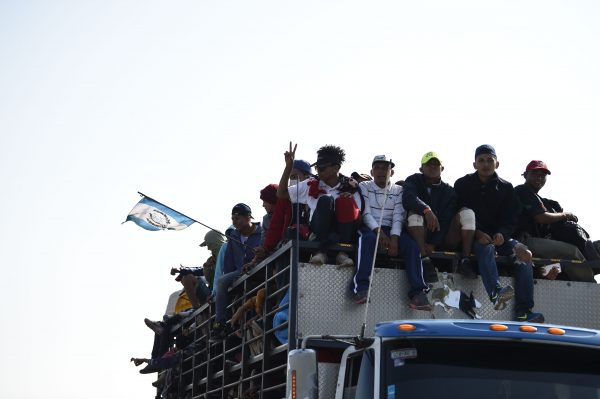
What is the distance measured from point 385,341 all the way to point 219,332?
169 inches

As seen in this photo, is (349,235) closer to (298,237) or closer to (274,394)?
(298,237)

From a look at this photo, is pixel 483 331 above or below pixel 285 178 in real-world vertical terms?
below

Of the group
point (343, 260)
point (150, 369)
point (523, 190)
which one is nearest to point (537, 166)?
point (523, 190)

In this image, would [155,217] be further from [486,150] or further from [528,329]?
[528,329]

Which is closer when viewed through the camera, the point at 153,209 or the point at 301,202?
the point at 301,202

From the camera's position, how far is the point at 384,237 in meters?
10.1

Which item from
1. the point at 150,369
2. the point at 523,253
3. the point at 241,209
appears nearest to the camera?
the point at 523,253

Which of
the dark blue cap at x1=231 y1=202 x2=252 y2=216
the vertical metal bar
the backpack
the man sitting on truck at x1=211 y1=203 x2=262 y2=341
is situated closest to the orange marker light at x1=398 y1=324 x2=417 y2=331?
the vertical metal bar

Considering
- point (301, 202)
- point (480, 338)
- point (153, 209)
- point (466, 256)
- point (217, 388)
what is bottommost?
point (480, 338)

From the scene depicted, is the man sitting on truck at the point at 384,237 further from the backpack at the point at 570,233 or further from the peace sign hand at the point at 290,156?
the backpack at the point at 570,233

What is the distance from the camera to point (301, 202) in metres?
10.7

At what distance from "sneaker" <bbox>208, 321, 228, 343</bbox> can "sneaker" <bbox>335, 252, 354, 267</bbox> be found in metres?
2.08

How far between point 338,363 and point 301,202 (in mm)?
2813

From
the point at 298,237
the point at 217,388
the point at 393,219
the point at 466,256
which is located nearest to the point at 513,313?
the point at 466,256
